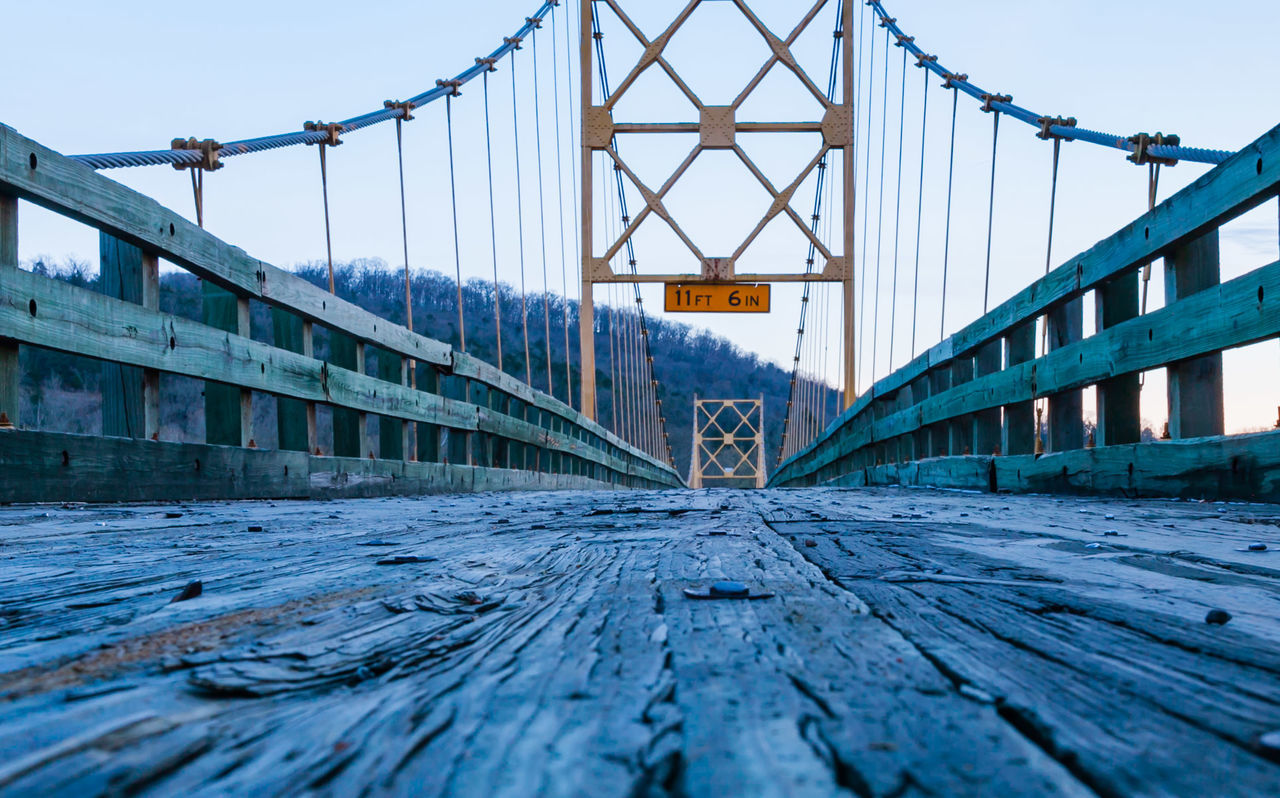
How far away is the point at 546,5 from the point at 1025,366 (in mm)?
17832

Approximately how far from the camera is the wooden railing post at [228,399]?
346cm

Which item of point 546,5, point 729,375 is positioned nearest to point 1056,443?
point 546,5

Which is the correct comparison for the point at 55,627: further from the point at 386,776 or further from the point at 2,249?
the point at 2,249

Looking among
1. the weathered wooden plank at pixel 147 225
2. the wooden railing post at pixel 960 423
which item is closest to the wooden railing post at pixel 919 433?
the wooden railing post at pixel 960 423

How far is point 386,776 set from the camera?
0.44 m

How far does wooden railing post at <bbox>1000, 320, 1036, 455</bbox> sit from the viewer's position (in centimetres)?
452

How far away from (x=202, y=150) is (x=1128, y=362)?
4941 mm

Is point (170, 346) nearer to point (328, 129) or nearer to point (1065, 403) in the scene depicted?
point (1065, 403)

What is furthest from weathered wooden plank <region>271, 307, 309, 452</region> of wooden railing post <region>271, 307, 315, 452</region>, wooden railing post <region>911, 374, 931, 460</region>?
wooden railing post <region>911, 374, 931, 460</region>

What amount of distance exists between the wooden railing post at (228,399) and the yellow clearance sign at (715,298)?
10731 mm

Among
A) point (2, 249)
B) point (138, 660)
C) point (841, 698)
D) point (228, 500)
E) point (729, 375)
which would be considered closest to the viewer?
point (841, 698)

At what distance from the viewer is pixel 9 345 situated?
7.87 feet

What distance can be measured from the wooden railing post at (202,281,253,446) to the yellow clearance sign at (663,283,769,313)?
35.2ft

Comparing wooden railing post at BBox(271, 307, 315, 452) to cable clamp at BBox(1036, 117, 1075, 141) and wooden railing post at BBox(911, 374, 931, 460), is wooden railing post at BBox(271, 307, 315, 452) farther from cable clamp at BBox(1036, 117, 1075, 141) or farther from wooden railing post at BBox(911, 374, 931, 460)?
cable clamp at BBox(1036, 117, 1075, 141)
